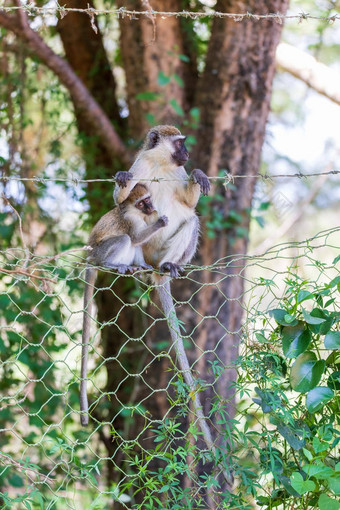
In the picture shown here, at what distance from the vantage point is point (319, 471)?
2.30 meters

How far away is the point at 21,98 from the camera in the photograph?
6.02 meters

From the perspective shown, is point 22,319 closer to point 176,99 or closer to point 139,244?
point 139,244

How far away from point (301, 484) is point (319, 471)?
80mm

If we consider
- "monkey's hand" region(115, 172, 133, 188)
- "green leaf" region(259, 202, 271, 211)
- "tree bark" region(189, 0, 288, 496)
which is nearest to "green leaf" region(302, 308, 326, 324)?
"monkey's hand" region(115, 172, 133, 188)

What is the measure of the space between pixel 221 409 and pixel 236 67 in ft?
13.0

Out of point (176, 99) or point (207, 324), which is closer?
point (207, 324)

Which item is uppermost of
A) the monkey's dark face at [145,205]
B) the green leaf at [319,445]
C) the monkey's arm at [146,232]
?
the monkey's dark face at [145,205]

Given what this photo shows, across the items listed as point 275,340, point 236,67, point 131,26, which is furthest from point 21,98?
point 275,340

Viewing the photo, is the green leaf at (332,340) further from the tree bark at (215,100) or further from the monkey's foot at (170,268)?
the tree bark at (215,100)

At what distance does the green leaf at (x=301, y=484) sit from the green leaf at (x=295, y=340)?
474 millimetres

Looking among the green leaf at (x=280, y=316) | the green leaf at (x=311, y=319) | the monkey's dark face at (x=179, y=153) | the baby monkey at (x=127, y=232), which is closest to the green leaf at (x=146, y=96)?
the monkey's dark face at (x=179, y=153)

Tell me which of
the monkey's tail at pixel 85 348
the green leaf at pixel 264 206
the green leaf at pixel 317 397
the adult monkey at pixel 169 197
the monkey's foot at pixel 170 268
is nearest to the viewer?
the green leaf at pixel 317 397

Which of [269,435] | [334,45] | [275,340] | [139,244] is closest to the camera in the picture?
[269,435]

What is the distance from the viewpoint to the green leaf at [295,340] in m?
2.59
